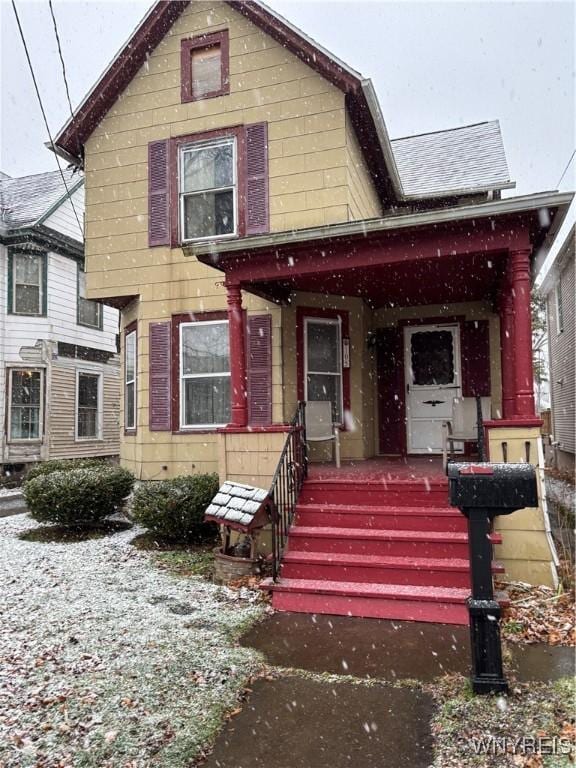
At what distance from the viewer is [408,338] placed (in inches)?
362

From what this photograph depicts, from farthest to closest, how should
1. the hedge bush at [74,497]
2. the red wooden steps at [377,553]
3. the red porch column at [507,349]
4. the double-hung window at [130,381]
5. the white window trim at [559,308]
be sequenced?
the white window trim at [559,308]
the double-hung window at [130,381]
the hedge bush at [74,497]
the red porch column at [507,349]
the red wooden steps at [377,553]

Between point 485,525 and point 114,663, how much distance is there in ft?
8.39

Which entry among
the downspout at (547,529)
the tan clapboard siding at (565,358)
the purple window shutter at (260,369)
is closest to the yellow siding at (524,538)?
the downspout at (547,529)

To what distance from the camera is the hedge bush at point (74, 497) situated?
308 inches

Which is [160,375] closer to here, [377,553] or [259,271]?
[259,271]

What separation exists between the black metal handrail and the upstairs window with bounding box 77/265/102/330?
1033 cm

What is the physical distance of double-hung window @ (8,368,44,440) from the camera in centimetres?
1379

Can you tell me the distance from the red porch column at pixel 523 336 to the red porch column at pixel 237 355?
288 centimetres

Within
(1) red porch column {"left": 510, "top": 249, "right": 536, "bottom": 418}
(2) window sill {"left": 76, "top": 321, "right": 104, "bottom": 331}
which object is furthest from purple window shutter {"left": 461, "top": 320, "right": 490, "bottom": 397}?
(2) window sill {"left": 76, "top": 321, "right": 104, "bottom": 331}

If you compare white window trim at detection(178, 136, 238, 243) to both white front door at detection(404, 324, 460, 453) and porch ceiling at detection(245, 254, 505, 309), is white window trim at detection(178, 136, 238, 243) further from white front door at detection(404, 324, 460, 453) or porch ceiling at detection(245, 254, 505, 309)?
white front door at detection(404, 324, 460, 453)

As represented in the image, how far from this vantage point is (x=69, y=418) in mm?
14844

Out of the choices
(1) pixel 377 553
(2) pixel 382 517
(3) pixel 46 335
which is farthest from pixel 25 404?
(1) pixel 377 553

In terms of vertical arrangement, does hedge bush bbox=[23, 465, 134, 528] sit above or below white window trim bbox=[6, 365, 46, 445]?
below

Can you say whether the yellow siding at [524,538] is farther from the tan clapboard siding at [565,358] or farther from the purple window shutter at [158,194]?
the tan clapboard siding at [565,358]
